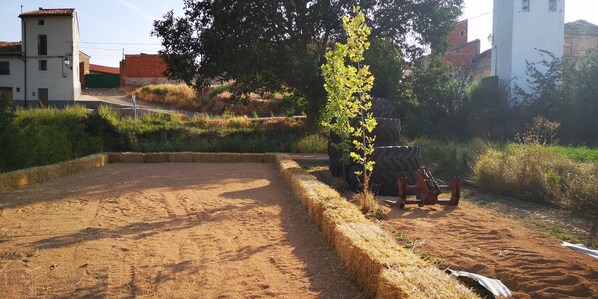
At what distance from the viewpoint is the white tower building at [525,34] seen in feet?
92.6

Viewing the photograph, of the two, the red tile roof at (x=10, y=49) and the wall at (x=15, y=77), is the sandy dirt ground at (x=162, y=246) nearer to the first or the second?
the wall at (x=15, y=77)

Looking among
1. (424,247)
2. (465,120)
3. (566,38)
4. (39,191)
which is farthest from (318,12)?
(566,38)

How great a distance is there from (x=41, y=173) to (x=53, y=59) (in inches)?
1452

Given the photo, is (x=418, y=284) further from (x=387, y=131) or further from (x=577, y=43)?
(x=577, y=43)

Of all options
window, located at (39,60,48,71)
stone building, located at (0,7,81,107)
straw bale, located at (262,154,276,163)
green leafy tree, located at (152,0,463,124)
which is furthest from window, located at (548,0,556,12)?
window, located at (39,60,48,71)

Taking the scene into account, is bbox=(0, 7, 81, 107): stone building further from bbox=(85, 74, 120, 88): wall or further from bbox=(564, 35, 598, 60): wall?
bbox=(564, 35, 598, 60): wall

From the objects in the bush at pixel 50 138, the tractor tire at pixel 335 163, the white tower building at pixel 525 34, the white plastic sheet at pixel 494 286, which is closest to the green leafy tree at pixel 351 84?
the tractor tire at pixel 335 163

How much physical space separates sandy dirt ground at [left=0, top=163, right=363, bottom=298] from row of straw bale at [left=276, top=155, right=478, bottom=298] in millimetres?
171

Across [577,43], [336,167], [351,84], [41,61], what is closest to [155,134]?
[336,167]

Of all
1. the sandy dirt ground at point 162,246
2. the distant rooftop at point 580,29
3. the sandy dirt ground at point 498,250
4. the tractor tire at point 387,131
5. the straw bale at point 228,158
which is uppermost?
the distant rooftop at point 580,29

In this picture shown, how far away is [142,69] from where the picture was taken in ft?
175

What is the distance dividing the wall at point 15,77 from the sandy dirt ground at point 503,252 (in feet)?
146

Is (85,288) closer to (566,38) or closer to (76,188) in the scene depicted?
(76,188)

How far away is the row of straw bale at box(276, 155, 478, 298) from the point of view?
362 centimetres
